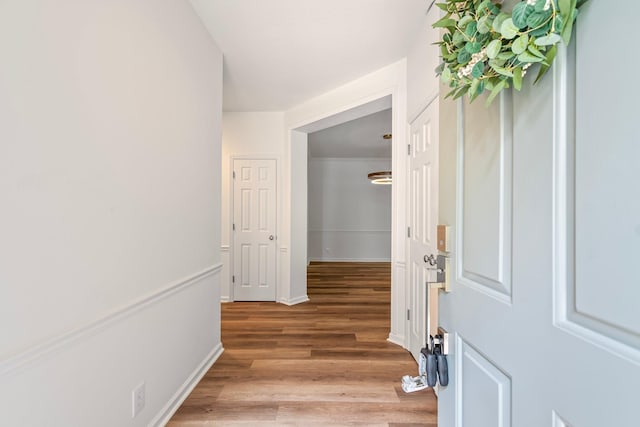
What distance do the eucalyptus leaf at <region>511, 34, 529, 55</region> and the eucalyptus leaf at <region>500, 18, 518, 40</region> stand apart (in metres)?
0.01

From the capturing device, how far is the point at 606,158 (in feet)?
1.50

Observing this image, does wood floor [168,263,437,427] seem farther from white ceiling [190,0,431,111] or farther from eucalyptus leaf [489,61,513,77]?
white ceiling [190,0,431,111]

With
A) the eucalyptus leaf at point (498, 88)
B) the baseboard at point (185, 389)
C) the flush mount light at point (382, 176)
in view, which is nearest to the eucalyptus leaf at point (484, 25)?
the eucalyptus leaf at point (498, 88)

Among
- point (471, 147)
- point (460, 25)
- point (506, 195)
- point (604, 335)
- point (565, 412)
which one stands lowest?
point (565, 412)

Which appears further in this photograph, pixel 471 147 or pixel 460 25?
pixel 471 147

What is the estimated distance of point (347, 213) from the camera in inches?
295

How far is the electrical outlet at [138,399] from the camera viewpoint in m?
1.44

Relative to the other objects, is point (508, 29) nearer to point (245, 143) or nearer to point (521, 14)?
point (521, 14)

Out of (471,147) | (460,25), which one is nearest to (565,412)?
(471,147)

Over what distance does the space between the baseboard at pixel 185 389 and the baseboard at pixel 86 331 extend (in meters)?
0.62

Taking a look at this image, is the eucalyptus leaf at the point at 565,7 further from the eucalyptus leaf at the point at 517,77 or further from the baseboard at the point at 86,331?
the baseboard at the point at 86,331

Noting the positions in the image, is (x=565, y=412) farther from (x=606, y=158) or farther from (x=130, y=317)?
(x=130, y=317)

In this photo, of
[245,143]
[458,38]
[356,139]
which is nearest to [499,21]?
[458,38]

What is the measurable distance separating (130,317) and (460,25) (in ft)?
5.43
